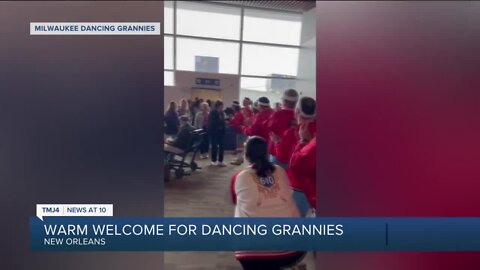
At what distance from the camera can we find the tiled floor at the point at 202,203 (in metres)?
1.29

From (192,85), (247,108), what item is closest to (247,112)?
(247,108)

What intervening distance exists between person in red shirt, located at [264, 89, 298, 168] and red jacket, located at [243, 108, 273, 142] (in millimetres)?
17

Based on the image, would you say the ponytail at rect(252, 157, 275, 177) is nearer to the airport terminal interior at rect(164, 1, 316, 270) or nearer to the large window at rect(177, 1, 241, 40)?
the airport terminal interior at rect(164, 1, 316, 270)

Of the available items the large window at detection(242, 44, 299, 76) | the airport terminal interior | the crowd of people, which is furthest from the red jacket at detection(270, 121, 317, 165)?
the large window at detection(242, 44, 299, 76)

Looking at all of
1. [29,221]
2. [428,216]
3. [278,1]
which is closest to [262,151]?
[278,1]

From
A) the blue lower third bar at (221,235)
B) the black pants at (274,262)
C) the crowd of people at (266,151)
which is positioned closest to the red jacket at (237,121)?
the crowd of people at (266,151)

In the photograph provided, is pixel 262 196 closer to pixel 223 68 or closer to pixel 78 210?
pixel 223 68

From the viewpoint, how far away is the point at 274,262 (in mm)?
1329

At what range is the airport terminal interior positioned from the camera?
1275 mm

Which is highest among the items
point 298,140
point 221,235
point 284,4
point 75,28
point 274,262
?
point 284,4

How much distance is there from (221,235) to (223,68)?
667mm

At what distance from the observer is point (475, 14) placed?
4.42ft

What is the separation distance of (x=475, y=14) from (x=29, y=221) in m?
2.00

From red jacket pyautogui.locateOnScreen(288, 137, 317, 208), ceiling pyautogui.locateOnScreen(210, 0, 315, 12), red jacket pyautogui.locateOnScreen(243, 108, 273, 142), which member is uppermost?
ceiling pyautogui.locateOnScreen(210, 0, 315, 12)
